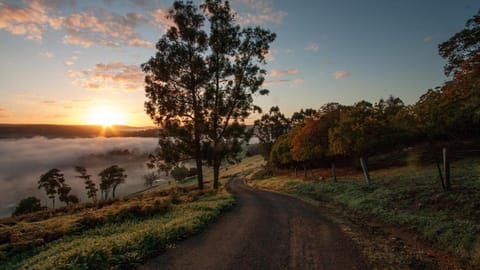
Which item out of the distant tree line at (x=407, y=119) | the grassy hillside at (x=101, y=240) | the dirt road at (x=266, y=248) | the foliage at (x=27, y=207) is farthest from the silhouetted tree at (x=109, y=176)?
the dirt road at (x=266, y=248)

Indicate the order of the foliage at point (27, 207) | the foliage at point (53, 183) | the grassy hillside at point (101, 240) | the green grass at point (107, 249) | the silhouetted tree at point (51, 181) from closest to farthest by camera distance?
the green grass at point (107, 249) → the grassy hillside at point (101, 240) → the foliage at point (27, 207) → the silhouetted tree at point (51, 181) → the foliage at point (53, 183)

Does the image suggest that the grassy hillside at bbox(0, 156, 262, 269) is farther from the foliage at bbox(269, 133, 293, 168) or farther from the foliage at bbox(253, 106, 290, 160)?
the foliage at bbox(253, 106, 290, 160)

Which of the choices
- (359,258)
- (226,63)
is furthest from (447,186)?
(226,63)

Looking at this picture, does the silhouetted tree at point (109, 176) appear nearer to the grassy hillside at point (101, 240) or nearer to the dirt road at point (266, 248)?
the grassy hillside at point (101, 240)

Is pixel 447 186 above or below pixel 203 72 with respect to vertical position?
below

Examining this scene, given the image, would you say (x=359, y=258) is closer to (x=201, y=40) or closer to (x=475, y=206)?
(x=475, y=206)

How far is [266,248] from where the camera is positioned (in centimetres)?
859

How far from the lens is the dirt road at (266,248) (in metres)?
7.37

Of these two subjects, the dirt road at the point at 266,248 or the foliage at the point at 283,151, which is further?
the foliage at the point at 283,151

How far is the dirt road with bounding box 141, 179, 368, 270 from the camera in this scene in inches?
290

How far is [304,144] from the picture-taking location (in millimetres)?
30719

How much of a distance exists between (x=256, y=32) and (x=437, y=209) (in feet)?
69.4

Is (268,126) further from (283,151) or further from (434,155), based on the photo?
(434,155)

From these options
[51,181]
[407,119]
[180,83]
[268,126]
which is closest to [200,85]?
[180,83]
